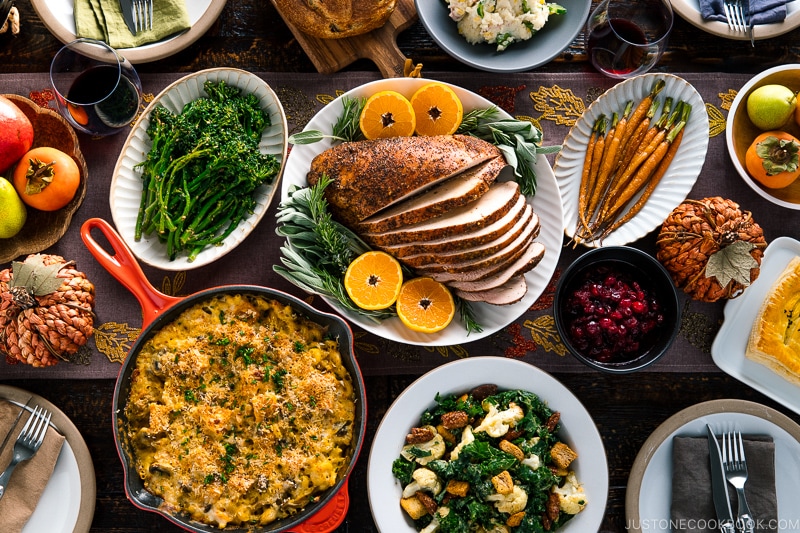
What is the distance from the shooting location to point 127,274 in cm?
300

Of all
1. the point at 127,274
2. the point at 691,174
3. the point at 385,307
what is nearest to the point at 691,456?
the point at 691,174

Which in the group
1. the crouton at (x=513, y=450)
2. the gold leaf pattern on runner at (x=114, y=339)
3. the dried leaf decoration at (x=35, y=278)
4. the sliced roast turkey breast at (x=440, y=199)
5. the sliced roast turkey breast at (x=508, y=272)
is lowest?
the crouton at (x=513, y=450)

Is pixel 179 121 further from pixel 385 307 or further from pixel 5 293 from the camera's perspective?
pixel 385 307

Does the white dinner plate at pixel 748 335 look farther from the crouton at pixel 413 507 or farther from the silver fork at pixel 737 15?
the crouton at pixel 413 507

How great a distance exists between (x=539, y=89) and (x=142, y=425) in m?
2.46

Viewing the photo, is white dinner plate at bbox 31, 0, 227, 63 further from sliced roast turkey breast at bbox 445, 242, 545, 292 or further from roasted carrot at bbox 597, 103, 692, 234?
roasted carrot at bbox 597, 103, 692, 234

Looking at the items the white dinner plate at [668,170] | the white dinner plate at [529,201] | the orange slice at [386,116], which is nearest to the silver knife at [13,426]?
the white dinner plate at [529,201]

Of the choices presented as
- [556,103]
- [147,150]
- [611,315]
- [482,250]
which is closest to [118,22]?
[147,150]

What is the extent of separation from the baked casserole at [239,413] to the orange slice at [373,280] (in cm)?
24

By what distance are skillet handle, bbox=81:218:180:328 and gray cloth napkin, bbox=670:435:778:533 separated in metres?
2.50

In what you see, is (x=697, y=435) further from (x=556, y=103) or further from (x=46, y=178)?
(x=46, y=178)

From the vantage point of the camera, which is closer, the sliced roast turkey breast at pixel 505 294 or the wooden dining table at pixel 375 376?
the sliced roast turkey breast at pixel 505 294

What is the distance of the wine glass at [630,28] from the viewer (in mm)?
3184

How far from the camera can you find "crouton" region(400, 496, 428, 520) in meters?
3.03
